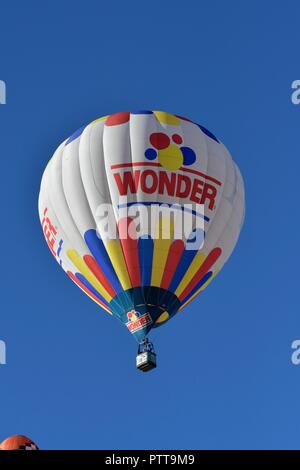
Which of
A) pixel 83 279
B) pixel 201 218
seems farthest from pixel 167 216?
pixel 83 279

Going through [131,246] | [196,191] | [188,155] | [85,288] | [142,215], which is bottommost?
[85,288]

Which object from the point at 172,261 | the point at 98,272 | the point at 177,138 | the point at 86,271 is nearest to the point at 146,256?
the point at 172,261

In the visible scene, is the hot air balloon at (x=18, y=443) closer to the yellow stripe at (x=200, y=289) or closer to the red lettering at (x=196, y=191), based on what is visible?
the yellow stripe at (x=200, y=289)

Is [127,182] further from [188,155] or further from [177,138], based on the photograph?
[177,138]

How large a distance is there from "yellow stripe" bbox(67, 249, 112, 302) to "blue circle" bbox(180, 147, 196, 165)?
9.82 feet

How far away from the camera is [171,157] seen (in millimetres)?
24328

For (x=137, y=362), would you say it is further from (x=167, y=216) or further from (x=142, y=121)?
(x=142, y=121)

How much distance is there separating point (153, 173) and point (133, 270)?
6.73 ft

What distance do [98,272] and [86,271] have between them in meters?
0.40

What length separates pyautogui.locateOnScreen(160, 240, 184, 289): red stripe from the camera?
78.1 ft

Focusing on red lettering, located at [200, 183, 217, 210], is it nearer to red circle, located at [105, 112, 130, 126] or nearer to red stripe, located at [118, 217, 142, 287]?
red stripe, located at [118, 217, 142, 287]

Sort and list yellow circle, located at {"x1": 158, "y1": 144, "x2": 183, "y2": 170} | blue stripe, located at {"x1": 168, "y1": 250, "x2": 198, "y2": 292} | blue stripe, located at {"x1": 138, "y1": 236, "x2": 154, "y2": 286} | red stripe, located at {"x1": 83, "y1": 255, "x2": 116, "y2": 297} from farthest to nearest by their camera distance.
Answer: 1. yellow circle, located at {"x1": 158, "y1": 144, "x2": 183, "y2": 170}
2. red stripe, located at {"x1": 83, "y1": 255, "x2": 116, "y2": 297}
3. blue stripe, located at {"x1": 168, "y1": 250, "x2": 198, "y2": 292}
4. blue stripe, located at {"x1": 138, "y1": 236, "x2": 154, "y2": 286}

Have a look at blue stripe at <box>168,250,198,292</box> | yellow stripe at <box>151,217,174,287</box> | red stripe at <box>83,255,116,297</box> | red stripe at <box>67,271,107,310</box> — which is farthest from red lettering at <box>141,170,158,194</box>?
red stripe at <box>67,271,107,310</box>

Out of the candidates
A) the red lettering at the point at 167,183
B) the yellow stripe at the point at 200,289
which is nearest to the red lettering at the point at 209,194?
the red lettering at the point at 167,183
